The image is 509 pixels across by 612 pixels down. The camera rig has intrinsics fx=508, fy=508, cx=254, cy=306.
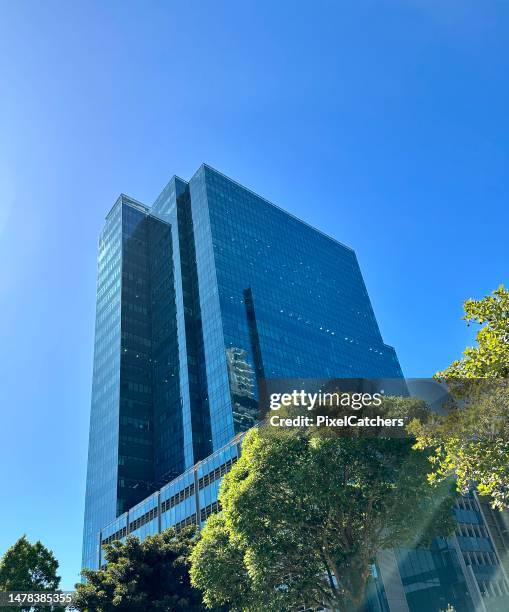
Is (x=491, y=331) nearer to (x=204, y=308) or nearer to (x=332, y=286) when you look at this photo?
(x=204, y=308)

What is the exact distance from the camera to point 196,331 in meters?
106

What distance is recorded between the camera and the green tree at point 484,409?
17.0 metres

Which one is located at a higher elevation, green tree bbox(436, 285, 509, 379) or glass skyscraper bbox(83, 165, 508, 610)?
glass skyscraper bbox(83, 165, 508, 610)

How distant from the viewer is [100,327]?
407 ft

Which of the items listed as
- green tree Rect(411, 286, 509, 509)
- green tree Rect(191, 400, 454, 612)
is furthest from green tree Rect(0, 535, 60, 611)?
green tree Rect(411, 286, 509, 509)

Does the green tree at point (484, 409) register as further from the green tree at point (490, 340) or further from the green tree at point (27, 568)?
the green tree at point (27, 568)

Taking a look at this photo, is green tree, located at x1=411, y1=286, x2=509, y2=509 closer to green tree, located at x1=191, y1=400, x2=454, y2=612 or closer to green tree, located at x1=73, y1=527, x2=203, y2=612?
green tree, located at x1=191, y1=400, x2=454, y2=612

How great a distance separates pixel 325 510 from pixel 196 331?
273ft

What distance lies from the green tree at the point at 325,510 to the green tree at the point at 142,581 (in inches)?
318

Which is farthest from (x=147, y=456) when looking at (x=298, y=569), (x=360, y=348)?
(x=298, y=569)

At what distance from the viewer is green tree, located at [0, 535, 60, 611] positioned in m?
39.3

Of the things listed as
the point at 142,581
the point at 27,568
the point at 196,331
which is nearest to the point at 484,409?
the point at 142,581

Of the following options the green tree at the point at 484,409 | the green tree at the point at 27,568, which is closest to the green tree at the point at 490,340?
the green tree at the point at 484,409

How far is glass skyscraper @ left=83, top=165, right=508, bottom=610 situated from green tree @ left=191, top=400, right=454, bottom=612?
155 ft
